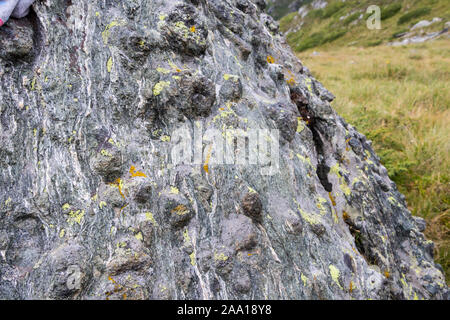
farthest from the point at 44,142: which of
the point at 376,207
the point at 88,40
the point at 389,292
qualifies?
the point at 376,207

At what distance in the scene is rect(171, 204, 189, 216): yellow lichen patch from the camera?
1.57 m

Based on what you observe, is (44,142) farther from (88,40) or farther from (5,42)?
(88,40)

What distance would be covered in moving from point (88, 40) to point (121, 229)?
115 centimetres

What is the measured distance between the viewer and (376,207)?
2.42m

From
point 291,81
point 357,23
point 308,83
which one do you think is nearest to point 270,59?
point 291,81

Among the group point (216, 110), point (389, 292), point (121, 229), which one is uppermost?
point (216, 110)

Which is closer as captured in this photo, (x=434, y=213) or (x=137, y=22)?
(x=137, y=22)

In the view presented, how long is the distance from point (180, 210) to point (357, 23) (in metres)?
38.4

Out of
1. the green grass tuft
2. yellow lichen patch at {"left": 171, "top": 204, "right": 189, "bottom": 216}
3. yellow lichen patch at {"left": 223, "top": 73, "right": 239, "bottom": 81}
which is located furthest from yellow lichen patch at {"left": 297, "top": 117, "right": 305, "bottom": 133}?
the green grass tuft

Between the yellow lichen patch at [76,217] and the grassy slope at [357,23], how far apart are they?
3004 cm

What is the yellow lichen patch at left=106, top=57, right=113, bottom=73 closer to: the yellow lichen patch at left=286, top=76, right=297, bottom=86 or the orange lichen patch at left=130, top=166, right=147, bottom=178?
the orange lichen patch at left=130, top=166, right=147, bottom=178

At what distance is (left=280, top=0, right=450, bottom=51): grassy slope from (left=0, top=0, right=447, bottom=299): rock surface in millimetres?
29081

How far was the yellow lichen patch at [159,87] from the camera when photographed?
1.74m
